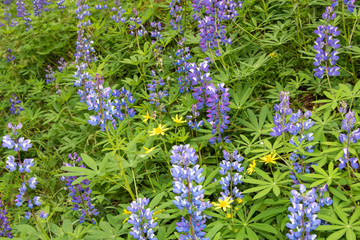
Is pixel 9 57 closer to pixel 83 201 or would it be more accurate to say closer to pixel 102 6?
pixel 102 6

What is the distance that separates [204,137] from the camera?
2.62 meters

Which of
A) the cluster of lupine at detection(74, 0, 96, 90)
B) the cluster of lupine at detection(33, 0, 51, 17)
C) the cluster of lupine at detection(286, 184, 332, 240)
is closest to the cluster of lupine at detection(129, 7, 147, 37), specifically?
the cluster of lupine at detection(74, 0, 96, 90)

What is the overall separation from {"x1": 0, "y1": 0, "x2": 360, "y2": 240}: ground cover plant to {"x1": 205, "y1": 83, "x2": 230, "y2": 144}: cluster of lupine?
0.4 inches

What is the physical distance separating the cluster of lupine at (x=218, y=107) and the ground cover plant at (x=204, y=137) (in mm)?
11

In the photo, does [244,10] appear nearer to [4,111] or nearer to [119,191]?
[119,191]

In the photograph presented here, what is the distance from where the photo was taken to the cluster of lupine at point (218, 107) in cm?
238

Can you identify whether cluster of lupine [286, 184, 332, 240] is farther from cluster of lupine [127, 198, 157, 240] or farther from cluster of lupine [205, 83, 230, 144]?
cluster of lupine [205, 83, 230, 144]

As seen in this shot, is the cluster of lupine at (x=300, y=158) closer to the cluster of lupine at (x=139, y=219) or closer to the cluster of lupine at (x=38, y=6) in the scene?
the cluster of lupine at (x=139, y=219)

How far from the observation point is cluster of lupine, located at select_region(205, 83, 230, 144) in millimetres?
2379

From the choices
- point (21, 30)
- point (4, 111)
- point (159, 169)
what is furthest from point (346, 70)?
point (21, 30)

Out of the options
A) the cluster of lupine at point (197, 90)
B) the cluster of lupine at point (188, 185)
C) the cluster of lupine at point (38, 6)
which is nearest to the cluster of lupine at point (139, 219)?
the cluster of lupine at point (188, 185)

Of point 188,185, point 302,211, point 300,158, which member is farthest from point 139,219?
point 300,158

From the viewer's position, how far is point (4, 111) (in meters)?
4.58

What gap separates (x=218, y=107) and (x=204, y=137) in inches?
11.8
